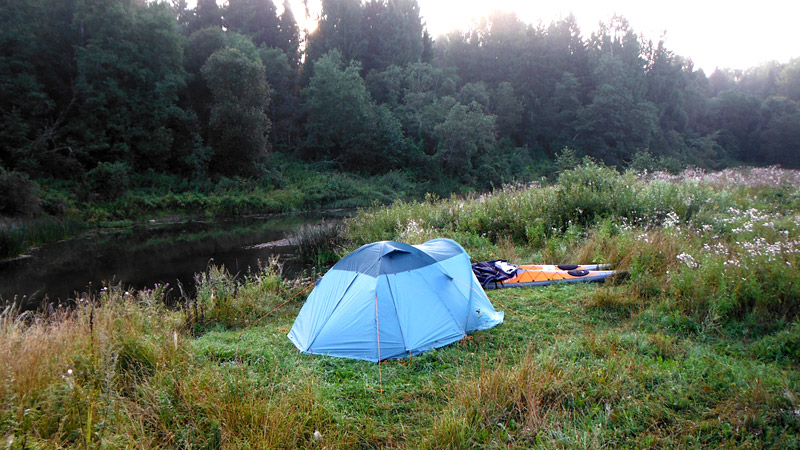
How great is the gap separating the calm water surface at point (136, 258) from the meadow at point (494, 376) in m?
4.98

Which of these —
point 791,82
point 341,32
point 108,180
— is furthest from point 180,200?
point 791,82

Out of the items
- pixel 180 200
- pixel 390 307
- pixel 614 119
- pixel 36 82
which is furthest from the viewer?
pixel 614 119

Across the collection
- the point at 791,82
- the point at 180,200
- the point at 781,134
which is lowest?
the point at 180,200

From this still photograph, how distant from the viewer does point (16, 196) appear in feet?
54.3

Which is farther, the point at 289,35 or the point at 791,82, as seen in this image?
the point at 791,82

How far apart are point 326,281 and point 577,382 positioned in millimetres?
3190

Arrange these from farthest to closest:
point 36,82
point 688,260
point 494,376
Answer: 1. point 36,82
2. point 688,260
3. point 494,376

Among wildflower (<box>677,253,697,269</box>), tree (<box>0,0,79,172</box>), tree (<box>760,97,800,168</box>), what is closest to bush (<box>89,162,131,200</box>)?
tree (<box>0,0,79,172</box>)

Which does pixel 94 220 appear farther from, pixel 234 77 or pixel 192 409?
pixel 192 409

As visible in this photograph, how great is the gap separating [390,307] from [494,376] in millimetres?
1734

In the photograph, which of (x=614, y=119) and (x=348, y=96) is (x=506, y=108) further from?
(x=348, y=96)

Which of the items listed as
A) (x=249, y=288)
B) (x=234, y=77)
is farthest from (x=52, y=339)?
(x=234, y=77)

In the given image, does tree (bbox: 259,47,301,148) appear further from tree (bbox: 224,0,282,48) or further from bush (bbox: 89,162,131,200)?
bush (bbox: 89,162,131,200)

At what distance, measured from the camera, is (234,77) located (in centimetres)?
2867
